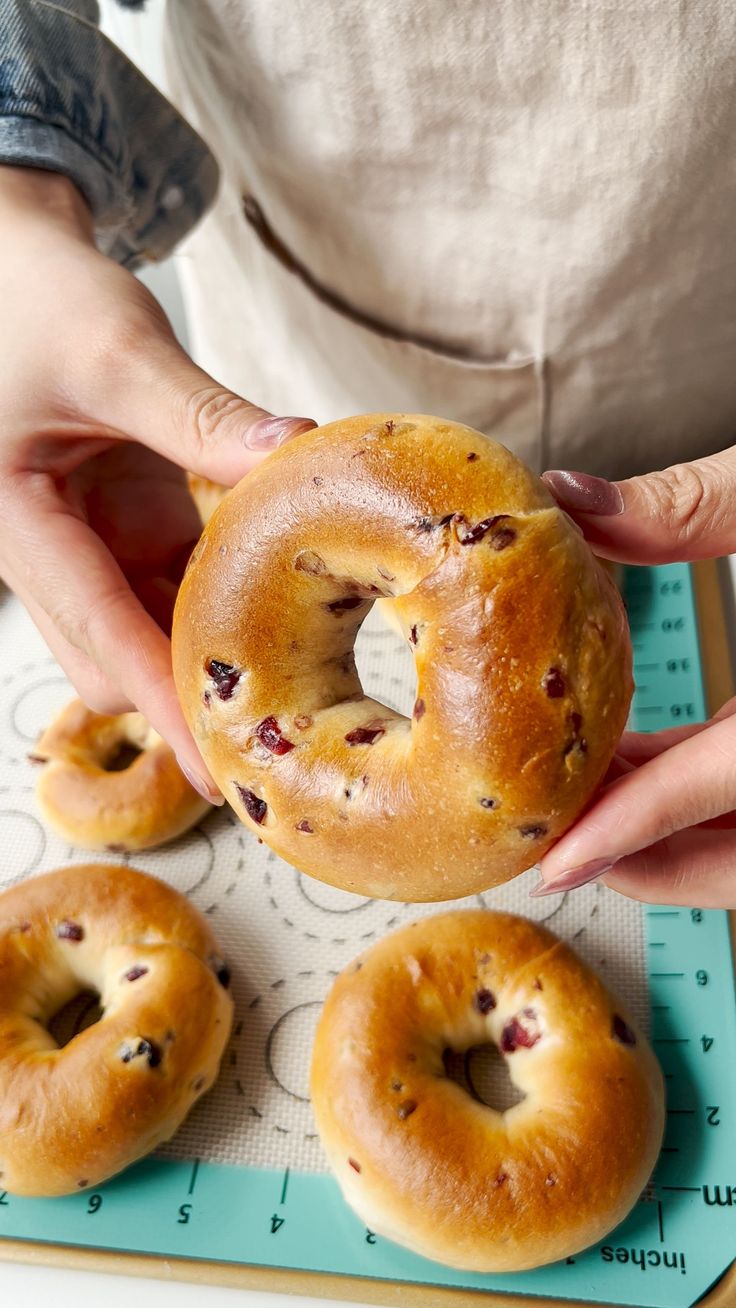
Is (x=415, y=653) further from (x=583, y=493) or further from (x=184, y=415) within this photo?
(x=184, y=415)

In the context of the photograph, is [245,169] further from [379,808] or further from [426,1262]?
[426,1262]

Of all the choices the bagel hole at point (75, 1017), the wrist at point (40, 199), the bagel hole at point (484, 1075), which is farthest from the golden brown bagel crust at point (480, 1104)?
the wrist at point (40, 199)

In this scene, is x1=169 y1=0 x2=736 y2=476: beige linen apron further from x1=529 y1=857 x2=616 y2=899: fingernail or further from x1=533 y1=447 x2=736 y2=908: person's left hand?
x1=529 y1=857 x2=616 y2=899: fingernail

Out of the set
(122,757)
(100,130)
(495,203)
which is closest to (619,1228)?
(122,757)

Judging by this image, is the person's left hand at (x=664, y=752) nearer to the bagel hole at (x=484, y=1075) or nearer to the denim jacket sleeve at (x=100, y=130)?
the bagel hole at (x=484, y=1075)

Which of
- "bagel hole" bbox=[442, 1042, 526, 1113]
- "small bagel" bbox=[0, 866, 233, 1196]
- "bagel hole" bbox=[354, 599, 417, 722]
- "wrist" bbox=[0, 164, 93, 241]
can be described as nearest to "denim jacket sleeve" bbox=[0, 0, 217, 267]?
"wrist" bbox=[0, 164, 93, 241]
